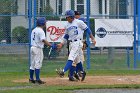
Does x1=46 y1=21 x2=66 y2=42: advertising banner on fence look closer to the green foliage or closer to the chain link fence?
the chain link fence

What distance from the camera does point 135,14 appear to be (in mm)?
19891

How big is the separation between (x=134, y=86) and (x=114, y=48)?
7662 millimetres

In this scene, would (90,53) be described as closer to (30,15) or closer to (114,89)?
(30,15)

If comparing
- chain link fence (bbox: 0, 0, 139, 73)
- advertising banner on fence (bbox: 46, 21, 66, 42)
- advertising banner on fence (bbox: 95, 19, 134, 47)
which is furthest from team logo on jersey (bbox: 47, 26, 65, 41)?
advertising banner on fence (bbox: 95, 19, 134, 47)

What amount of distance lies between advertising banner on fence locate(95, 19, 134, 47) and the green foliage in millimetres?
2807

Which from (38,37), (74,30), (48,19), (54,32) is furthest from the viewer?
(48,19)

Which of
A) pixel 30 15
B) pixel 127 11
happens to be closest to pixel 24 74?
pixel 30 15

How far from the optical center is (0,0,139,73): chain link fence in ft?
63.7

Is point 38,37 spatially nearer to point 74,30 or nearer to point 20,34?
point 74,30

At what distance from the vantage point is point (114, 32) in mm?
19891

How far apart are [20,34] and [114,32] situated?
3714mm

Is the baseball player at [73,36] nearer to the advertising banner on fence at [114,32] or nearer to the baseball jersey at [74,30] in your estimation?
the baseball jersey at [74,30]

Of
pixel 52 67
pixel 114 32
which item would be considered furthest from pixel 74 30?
pixel 114 32

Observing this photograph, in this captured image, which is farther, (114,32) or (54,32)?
(114,32)
